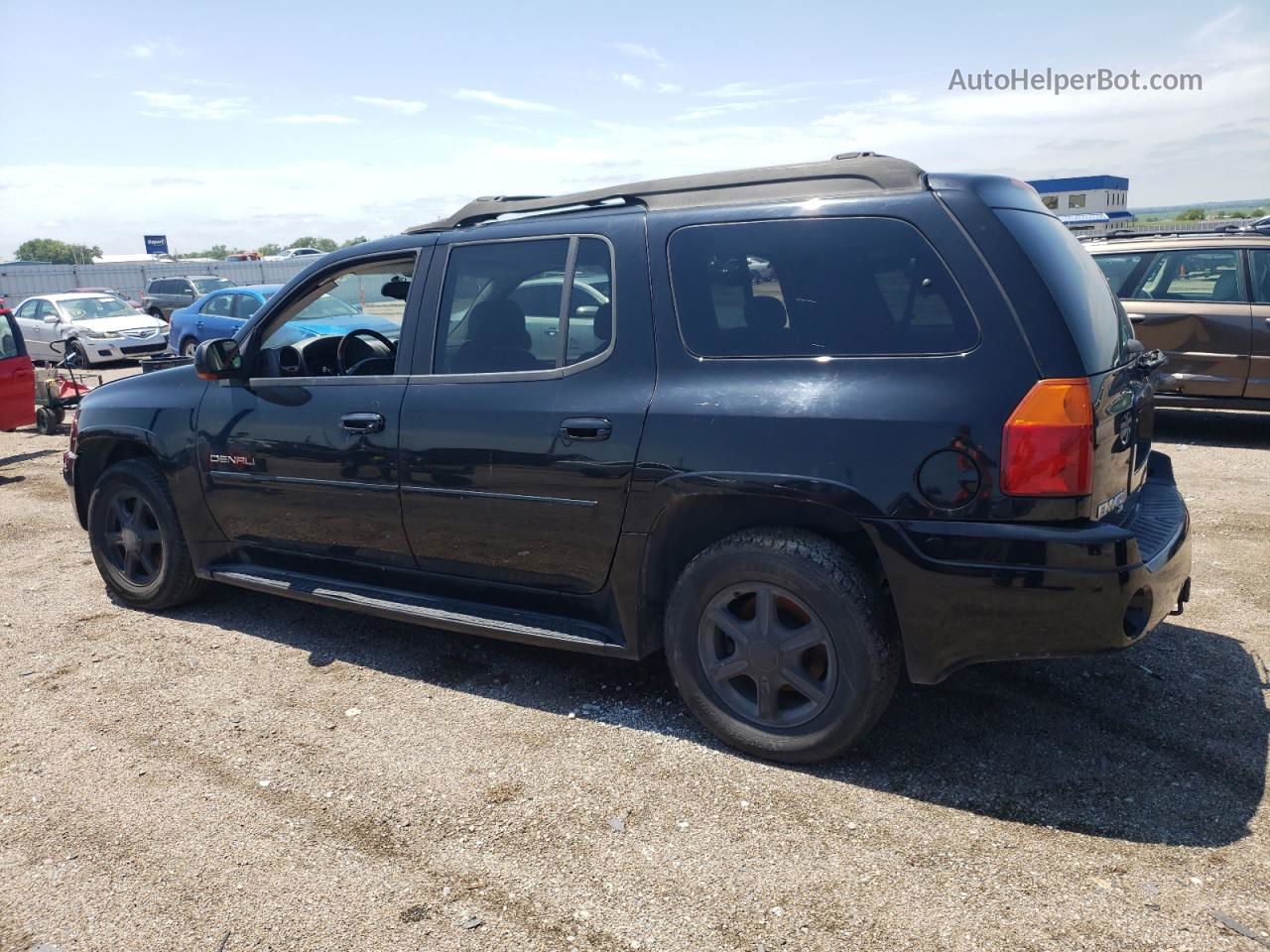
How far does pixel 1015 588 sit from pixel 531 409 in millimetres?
1839

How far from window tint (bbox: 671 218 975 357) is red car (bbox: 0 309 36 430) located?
9.67 m

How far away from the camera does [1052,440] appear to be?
2.90 m

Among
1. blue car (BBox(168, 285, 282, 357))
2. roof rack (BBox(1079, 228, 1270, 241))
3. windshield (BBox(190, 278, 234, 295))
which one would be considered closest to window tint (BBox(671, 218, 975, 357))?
roof rack (BBox(1079, 228, 1270, 241))

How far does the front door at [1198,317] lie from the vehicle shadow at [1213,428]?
1.76 ft

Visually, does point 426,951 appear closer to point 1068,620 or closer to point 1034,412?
point 1068,620

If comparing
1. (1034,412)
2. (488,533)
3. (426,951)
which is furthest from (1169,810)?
(488,533)

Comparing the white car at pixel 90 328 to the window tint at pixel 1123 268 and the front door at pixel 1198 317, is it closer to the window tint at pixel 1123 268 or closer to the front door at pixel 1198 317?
the window tint at pixel 1123 268

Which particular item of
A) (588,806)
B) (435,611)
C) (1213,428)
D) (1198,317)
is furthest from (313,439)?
(1213,428)

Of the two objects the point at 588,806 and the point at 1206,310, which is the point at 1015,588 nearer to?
the point at 588,806

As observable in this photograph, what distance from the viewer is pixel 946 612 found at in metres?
3.07

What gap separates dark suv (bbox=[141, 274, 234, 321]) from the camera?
3045 cm

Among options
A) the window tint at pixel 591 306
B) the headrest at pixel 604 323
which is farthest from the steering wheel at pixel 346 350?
the headrest at pixel 604 323

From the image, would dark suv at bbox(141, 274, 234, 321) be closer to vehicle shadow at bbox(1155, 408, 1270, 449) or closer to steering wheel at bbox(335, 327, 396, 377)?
vehicle shadow at bbox(1155, 408, 1270, 449)

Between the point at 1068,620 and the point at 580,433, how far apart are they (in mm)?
1744
